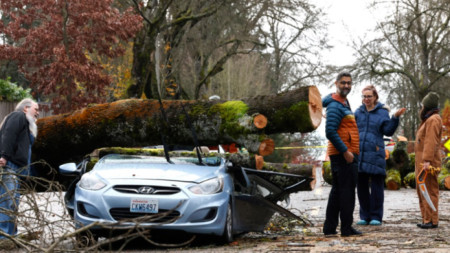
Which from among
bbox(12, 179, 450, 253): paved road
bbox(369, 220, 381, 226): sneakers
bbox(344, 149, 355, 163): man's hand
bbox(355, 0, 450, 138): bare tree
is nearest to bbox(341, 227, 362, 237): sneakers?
Result: bbox(12, 179, 450, 253): paved road

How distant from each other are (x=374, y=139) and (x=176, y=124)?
8.94 feet

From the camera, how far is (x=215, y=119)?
398 inches

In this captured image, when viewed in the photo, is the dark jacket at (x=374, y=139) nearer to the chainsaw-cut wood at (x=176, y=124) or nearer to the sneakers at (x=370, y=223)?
the sneakers at (x=370, y=223)

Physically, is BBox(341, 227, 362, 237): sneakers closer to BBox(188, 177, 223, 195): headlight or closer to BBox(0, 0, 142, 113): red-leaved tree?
Answer: BBox(188, 177, 223, 195): headlight

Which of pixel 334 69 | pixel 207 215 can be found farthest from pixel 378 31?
pixel 207 215

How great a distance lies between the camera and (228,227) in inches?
324

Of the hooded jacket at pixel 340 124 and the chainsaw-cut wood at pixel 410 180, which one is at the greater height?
the hooded jacket at pixel 340 124

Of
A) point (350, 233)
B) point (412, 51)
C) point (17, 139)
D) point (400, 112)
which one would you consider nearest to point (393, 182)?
point (400, 112)

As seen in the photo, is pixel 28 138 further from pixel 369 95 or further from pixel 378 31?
pixel 378 31

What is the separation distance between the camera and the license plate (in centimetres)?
778

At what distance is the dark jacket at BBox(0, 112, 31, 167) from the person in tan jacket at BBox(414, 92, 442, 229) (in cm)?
500

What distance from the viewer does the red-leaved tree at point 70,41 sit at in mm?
25875

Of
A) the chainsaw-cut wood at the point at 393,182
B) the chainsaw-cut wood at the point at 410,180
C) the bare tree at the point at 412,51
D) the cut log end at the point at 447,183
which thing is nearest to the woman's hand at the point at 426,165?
the cut log end at the point at 447,183

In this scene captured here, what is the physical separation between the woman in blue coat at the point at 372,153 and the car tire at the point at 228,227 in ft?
9.52
